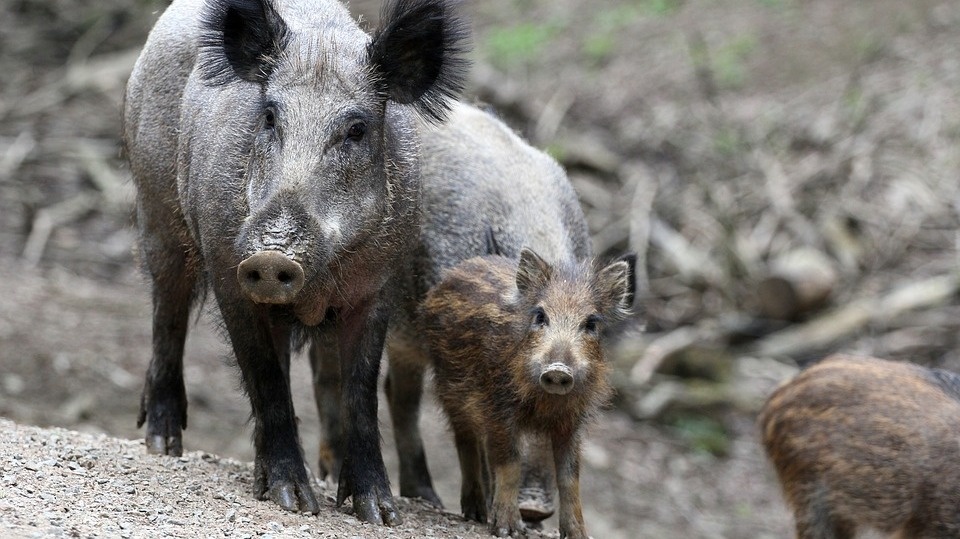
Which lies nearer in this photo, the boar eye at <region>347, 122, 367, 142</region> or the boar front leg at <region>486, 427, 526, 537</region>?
the boar eye at <region>347, 122, 367, 142</region>

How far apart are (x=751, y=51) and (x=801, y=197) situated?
5409 millimetres

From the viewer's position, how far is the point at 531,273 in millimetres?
6168

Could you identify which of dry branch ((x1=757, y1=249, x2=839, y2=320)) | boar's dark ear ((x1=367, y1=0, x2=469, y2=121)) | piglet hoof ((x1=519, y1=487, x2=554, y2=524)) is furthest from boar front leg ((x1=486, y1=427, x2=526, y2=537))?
dry branch ((x1=757, y1=249, x2=839, y2=320))

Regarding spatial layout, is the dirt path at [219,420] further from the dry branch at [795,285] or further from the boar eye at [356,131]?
the boar eye at [356,131]

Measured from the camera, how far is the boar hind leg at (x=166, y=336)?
679 cm

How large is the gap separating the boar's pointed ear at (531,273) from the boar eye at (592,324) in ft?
0.91

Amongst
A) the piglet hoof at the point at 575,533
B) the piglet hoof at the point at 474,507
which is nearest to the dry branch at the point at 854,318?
the piglet hoof at the point at 474,507

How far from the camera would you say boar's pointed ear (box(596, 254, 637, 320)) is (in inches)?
246

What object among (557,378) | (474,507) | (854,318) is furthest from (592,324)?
(854,318)

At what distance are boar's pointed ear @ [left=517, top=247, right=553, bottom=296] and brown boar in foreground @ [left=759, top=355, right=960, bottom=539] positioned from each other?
2335mm

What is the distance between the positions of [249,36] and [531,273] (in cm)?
165

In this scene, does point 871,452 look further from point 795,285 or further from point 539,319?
point 795,285

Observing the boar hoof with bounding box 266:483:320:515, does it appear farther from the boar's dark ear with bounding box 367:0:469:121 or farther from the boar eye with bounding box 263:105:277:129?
the boar's dark ear with bounding box 367:0:469:121

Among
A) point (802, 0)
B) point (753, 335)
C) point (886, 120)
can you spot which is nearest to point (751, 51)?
point (802, 0)
